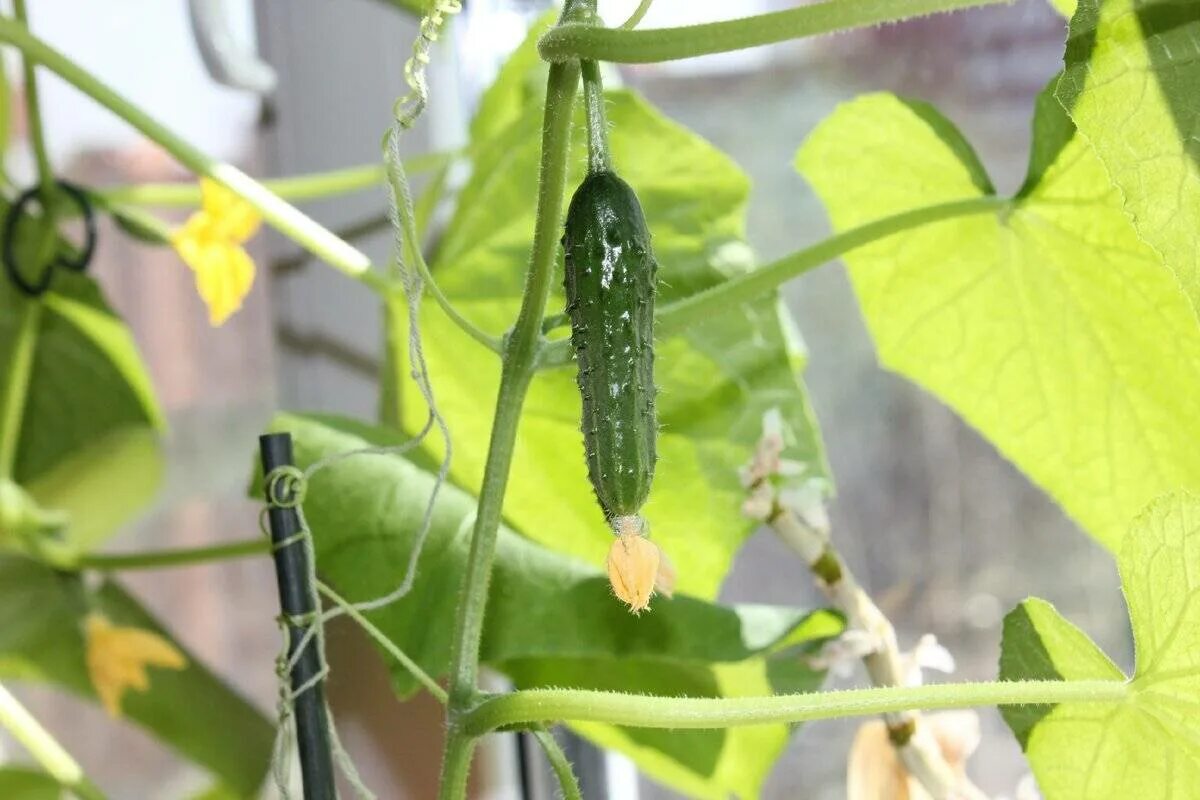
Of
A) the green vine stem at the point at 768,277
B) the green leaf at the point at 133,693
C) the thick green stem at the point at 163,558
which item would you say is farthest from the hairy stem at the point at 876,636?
the green leaf at the point at 133,693

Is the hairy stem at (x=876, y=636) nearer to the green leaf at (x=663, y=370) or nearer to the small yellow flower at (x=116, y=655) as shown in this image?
the green leaf at (x=663, y=370)

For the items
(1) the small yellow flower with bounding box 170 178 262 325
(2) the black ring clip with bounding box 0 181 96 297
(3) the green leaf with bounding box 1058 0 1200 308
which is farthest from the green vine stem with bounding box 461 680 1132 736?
(2) the black ring clip with bounding box 0 181 96 297

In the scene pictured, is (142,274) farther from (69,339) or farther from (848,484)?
(848,484)

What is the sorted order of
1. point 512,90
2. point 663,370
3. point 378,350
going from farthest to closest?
point 378,350
point 512,90
point 663,370

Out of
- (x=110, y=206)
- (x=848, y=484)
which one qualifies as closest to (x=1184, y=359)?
(x=848, y=484)

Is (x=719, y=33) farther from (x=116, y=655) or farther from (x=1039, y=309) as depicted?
(x=116, y=655)

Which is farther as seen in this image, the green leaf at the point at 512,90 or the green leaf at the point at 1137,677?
the green leaf at the point at 512,90

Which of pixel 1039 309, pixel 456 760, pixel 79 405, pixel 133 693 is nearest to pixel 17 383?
pixel 79 405
